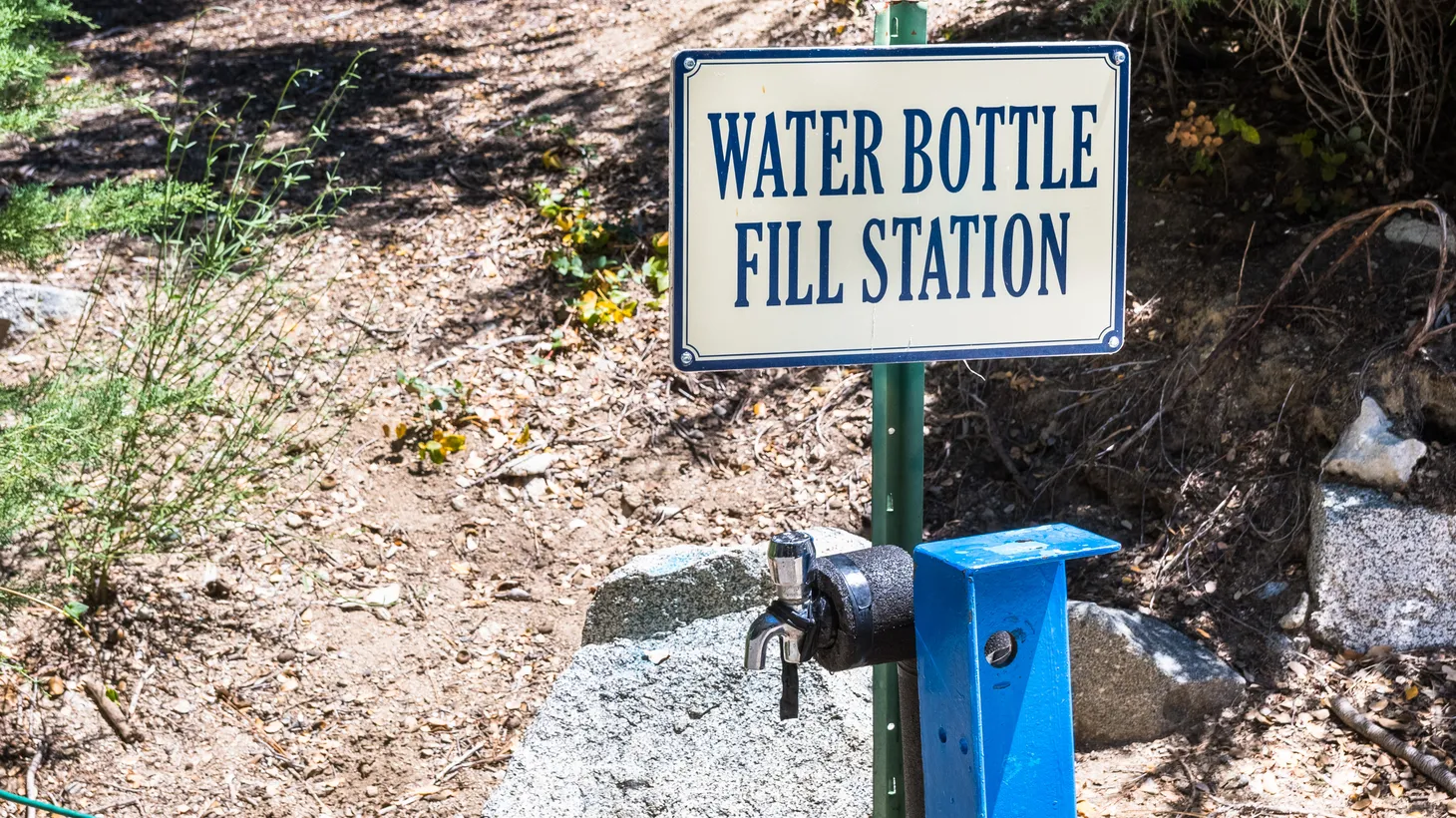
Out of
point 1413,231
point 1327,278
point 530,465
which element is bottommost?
point 530,465

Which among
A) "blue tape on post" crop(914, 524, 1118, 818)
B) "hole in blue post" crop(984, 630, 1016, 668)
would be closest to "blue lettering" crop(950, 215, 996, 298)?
"blue tape on post" crop(914, 524, 1118, 818)

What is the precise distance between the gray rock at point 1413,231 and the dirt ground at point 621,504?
7 cm

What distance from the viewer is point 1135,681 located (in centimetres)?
348

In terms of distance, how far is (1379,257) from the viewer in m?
4.13

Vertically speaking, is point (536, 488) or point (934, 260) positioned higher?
point (934, 260)

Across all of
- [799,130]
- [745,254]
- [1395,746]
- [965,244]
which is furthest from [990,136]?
[1395,746]

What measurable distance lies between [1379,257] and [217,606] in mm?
4025

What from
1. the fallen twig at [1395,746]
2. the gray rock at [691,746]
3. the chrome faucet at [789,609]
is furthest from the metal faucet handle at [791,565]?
the fallen twig at [1395,746]

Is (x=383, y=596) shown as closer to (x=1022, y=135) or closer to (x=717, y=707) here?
(x=717, y=707)

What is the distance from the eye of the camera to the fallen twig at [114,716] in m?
3.59

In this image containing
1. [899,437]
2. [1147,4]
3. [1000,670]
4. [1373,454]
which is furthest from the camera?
[1147,4]

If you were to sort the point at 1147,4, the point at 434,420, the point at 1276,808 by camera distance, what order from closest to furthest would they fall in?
1. the point at 1276,808
2. the point at 1147,4
3. the point at 434,420

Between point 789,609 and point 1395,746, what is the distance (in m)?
2.21

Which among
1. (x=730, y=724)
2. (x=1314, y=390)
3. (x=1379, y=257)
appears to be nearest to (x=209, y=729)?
(x=730, y=724)
